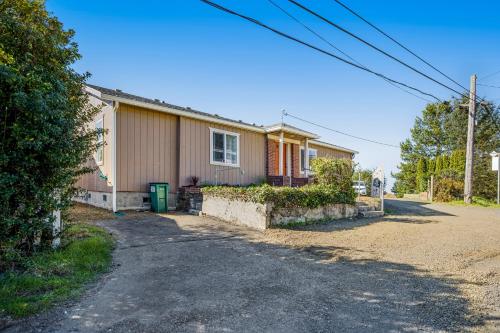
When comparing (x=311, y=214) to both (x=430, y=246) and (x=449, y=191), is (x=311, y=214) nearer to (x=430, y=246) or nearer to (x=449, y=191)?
(x=430, y=246)

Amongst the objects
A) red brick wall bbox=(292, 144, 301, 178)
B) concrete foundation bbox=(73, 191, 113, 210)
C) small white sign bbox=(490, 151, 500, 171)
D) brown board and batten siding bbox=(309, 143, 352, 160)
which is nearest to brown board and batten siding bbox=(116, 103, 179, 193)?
concrete foundation bbox=(73, 191, 113, 210)

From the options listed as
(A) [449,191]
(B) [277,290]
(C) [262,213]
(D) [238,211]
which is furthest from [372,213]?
(A) [449,191]

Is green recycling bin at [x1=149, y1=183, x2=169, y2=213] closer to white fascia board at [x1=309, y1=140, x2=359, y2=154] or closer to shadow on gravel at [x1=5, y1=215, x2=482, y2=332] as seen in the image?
shadow on gravel at [x1=5, y1=215, x2=482, y2=332]

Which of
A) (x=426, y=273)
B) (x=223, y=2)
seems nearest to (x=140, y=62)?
(x=223, y=2)

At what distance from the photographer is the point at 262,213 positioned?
Result: 8.03 m

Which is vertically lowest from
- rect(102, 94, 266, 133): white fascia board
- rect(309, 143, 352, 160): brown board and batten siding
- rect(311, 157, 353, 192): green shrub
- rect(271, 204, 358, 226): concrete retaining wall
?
rect(271, 204, 358, 226): concrete retaining wall

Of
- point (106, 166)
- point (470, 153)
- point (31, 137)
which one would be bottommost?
point (106, 166)

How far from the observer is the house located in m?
10.4

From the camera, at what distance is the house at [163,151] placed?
10422 millimetres

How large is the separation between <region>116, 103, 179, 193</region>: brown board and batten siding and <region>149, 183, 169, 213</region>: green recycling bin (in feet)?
1.57

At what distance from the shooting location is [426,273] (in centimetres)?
483

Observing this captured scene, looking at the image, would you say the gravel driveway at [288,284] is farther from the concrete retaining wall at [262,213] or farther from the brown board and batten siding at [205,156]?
the brown board and batten siding at [205,156]

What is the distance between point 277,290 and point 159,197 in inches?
299

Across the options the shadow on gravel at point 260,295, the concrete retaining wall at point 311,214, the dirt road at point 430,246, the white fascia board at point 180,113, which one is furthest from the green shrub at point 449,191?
the shadow on gravel at point 260,295
